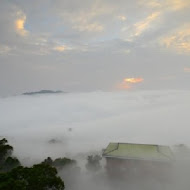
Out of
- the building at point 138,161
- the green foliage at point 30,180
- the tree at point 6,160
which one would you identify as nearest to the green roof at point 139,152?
the building at point 138,161

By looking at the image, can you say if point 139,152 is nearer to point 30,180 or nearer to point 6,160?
point 30,180

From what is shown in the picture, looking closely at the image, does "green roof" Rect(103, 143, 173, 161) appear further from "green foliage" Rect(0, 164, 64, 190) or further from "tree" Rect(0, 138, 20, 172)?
"green foliage" Rect(0, 164, 64, 190)

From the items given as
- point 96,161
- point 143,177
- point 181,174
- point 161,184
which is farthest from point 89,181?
point 181,174

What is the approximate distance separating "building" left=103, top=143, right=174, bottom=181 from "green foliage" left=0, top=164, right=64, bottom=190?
23.2 meters

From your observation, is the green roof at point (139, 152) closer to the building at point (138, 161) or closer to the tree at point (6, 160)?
the building at point (138, 161)

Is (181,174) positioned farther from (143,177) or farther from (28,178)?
(28,178)

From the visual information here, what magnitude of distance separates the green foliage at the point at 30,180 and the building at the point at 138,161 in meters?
23.2

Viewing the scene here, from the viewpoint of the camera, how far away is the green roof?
41.6 meters

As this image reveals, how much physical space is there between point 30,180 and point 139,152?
29.1 meters

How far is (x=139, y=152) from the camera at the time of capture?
4391cm

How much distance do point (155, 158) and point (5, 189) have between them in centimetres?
3213

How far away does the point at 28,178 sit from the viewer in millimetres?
22125

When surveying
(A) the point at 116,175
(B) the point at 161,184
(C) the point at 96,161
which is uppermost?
(C) the point at 96,161

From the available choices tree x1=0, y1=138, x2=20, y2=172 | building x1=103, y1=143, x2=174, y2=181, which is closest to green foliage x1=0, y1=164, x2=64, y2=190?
tree x1=0, y1=138, x2=20, y2=172
